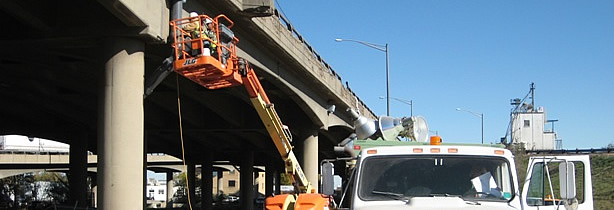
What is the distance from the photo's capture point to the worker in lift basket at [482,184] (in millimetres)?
8820

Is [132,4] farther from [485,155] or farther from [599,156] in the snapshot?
[599,156]

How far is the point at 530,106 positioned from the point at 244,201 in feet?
95.6

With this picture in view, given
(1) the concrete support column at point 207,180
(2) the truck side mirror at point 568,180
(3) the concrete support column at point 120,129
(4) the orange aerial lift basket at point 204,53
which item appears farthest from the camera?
(1) the concrete support column at point 207,180

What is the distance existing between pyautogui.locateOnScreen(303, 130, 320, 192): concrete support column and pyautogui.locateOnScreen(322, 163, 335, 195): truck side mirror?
27761mm

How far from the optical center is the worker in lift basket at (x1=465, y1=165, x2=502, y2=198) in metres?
8.82

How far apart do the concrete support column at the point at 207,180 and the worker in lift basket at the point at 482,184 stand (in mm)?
55379

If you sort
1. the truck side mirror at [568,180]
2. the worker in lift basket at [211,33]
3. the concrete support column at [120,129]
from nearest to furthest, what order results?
the truck side mirror at [568,180] < the concrete support column at [120,129] < the worker in lift basket at [211,33]

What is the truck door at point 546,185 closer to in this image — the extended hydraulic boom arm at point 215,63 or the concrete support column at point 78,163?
the extended hydraulic boom arm at point 215,63

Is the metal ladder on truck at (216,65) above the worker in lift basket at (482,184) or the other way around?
above

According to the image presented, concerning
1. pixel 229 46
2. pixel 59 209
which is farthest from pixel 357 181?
pixel 59 209

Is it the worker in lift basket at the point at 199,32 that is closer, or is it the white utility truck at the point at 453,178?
the white utility truck at the point at 453,178

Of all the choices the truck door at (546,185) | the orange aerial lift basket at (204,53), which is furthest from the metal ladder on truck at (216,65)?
the truck door at (546,185)

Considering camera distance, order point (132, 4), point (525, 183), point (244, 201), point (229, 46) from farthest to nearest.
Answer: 1. point (244, 201)
2. point (229, 46)
3. point (132, 4)
4. point (525, 183)

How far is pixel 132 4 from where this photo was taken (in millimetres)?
15227
